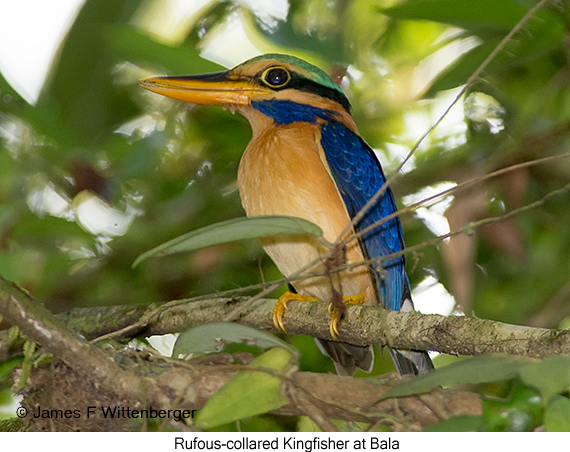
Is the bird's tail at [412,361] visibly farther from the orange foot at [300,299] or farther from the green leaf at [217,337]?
the green leaf at [217,337]

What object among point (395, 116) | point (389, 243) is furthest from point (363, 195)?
point (395, 116)

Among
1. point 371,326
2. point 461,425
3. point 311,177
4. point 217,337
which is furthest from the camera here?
point 311,177

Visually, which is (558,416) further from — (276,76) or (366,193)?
(276,76)

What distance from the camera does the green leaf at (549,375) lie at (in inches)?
43.8

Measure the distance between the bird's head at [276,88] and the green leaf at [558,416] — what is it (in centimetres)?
183

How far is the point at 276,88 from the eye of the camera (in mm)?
2834

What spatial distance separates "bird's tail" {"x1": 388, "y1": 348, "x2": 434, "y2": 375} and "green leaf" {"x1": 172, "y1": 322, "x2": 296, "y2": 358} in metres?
1.04

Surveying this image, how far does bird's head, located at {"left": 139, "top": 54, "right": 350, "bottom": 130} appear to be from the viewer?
9.16 ft

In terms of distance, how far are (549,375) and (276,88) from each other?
1949 millimetres

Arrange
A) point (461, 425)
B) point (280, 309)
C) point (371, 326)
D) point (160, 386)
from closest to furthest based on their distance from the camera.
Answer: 1. point (461, 425)
2. point (160, 386)
3. point (371, 326)
4. point (280, 309)

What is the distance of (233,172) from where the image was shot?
344cm

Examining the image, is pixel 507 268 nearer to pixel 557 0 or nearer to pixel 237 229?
pixel 557 0

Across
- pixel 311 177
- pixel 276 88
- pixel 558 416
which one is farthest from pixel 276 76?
pixel 558 416

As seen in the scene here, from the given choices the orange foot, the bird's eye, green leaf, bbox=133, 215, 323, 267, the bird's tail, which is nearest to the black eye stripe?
the bird's eye
